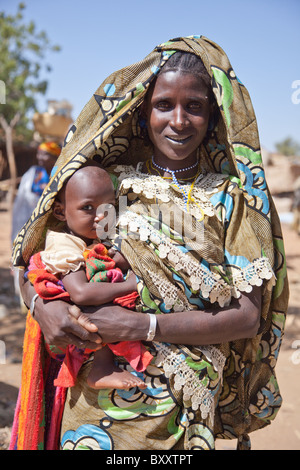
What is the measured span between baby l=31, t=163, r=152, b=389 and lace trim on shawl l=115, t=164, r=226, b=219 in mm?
104

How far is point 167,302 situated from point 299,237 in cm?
1281

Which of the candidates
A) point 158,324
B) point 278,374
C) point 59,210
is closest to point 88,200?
point 59,210

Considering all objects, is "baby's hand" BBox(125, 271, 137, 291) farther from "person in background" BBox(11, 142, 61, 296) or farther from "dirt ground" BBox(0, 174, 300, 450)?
"person in background" BBox(11, 142, 61, 296)

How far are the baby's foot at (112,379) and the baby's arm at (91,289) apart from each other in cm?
26

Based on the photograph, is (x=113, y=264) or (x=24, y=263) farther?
(x=24, y=263)

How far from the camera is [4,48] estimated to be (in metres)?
19.3

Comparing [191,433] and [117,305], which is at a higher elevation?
[117,305]

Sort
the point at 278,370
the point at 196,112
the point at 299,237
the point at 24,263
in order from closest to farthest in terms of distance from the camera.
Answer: the point at 196,112
the point at 24,263
the point at 278,370
the point at 299,237

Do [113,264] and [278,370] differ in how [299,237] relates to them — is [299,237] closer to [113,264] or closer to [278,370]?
[278,370]

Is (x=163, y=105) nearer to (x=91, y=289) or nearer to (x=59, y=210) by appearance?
(x=59, y=210)

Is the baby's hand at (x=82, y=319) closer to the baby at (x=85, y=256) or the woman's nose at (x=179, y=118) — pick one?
the baby at (x=85, y=256)

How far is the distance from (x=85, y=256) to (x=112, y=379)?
0.46m

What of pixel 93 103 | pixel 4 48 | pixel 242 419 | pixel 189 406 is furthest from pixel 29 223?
pixel 4 48

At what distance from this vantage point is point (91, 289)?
1536 millimetres
